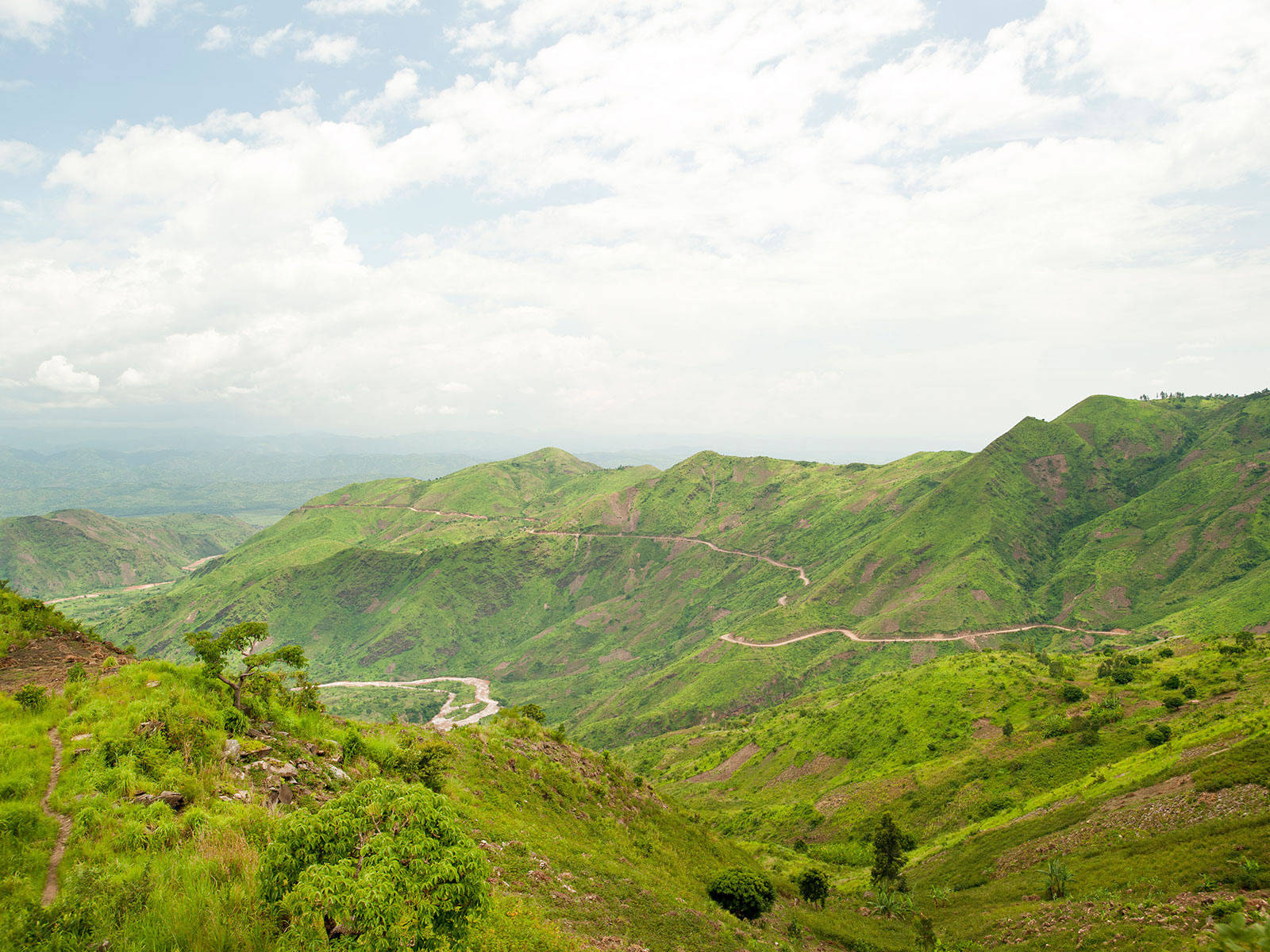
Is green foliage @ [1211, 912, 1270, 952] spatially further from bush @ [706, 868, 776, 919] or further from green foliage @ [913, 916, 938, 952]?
green foliage @ [913, 916, 938, 952]

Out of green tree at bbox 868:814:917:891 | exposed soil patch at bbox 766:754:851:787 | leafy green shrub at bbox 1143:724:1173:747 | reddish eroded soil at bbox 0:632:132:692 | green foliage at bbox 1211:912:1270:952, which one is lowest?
exposed soil patch at bbox 766:754:851:787

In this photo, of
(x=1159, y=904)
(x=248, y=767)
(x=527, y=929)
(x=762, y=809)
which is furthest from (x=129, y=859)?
(x=762, y=809)

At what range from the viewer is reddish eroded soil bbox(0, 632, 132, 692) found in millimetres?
20531

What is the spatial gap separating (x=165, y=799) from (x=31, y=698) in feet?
25.1

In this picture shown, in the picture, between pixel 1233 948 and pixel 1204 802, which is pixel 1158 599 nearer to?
pixel 1204 802

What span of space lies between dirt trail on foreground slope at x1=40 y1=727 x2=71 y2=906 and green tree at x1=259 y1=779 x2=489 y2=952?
423 cm

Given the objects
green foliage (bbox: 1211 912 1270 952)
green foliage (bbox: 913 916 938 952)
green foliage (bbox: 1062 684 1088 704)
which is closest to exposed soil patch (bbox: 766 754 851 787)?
green foliage (bbox: 1062 684 1088 704)

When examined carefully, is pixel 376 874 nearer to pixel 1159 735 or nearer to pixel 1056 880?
pixel 1056 880

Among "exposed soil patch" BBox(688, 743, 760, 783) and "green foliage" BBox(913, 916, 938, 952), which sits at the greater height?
"green foliage" BBox(913, 916, 938, 952)

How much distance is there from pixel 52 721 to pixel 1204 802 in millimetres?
56384

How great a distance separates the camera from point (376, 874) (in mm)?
11305

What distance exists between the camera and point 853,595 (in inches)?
7781

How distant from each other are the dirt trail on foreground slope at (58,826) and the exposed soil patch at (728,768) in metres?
107

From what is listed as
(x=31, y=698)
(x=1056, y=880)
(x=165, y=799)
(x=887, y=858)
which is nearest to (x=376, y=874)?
(x=165, y=799)
